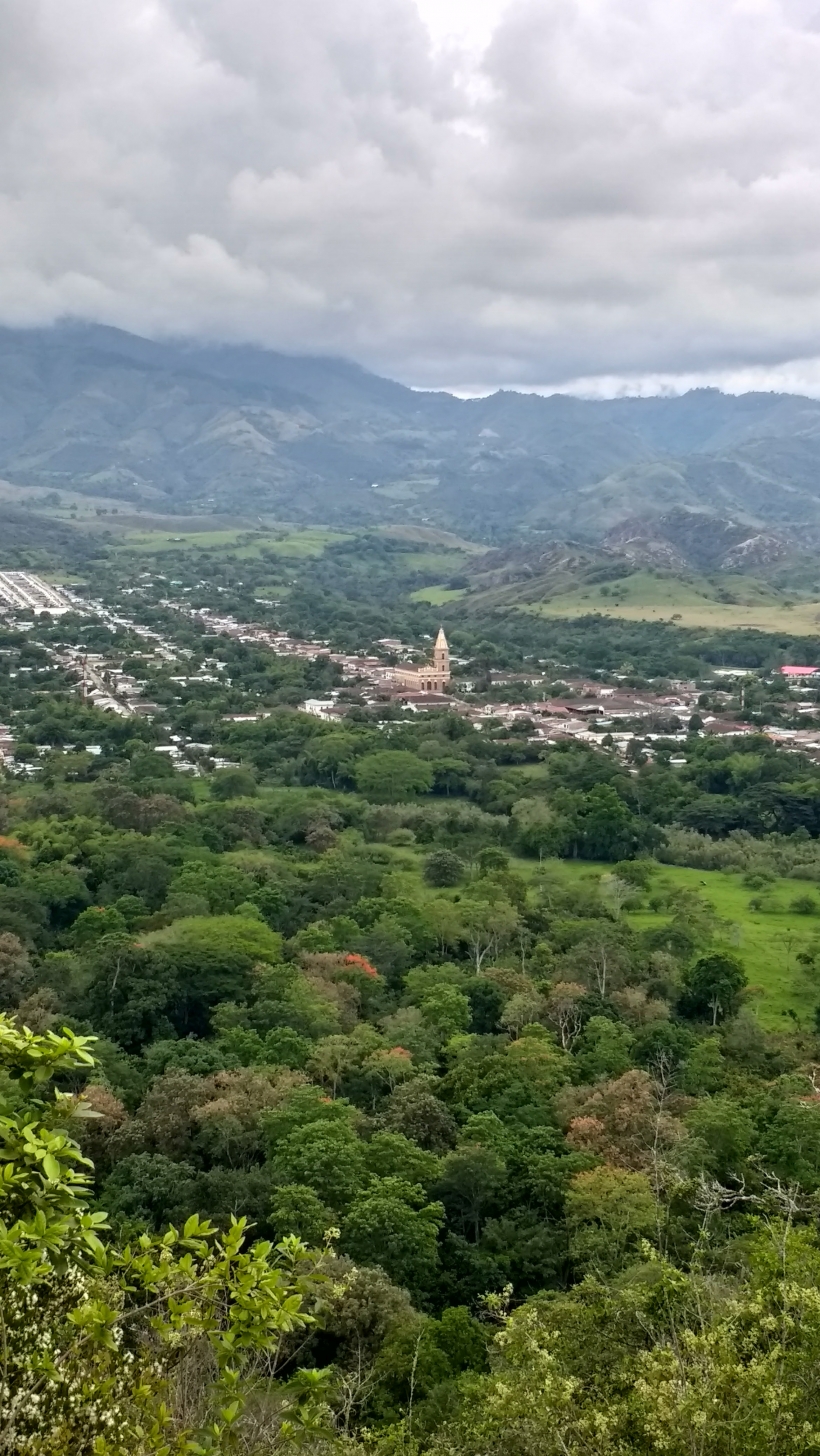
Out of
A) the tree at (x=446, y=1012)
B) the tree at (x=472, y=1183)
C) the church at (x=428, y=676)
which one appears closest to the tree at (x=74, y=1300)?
the tree at (x=472, y=1183)

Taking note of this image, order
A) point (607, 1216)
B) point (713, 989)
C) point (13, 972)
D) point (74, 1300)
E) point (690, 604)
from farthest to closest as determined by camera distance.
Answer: point (690, 604), point (713, 989), point (13, 972), point (607, 1216), point (74, 1300)

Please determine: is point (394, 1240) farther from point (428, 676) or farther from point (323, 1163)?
point (428, 676)

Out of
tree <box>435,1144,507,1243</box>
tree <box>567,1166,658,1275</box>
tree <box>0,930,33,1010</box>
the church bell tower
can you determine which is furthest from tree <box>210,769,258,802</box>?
the church bell tower

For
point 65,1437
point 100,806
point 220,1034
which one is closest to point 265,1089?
point 220,1034

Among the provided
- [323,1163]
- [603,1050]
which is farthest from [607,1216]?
[603,1050]

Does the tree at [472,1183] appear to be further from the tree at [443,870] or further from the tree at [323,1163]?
the tree at [443,870]

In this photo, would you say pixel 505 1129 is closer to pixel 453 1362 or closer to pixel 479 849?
pixel 453 1362

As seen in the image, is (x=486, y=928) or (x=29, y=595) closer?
(x=486, y=928)
